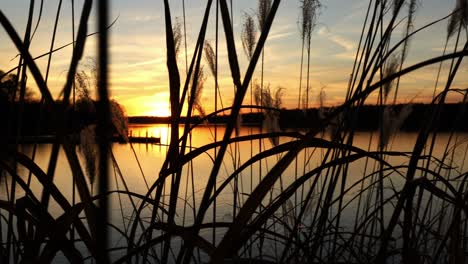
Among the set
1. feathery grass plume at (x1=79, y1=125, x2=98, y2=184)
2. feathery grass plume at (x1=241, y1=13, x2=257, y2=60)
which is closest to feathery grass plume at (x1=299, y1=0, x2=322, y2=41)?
feathery grass plume at (x1=241, y1=13, x2=257, y2=60)

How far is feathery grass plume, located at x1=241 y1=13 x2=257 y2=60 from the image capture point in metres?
2.08

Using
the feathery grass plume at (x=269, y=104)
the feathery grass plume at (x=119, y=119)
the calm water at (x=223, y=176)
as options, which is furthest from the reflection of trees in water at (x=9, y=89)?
the feathery grass plume at (x=269, y=104)

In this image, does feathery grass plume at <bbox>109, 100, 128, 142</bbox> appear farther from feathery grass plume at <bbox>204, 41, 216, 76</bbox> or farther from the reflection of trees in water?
feathery grass plume at <bbox>204, 41, 216, 76</bbox>

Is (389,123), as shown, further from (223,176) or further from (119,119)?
(223,176)

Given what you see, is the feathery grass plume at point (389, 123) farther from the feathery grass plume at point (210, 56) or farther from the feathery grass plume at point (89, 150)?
the feathery grass plume at point (89, 150)

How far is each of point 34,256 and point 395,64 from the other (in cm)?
181

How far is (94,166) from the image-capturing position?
0.98 metres

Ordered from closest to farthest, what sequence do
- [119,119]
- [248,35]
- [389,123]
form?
1. [119,119]
2. [389,123]
3. [248,35]

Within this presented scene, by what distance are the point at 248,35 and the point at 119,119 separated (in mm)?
1054

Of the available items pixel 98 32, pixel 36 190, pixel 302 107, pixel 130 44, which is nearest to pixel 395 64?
pixel 302 107

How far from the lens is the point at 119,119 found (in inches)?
49.1

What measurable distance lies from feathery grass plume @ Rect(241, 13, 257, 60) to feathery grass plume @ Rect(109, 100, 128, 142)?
0.90 m

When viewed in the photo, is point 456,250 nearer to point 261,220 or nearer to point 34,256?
point 261,220

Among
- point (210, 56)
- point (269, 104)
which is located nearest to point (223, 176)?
point (269, 104)
